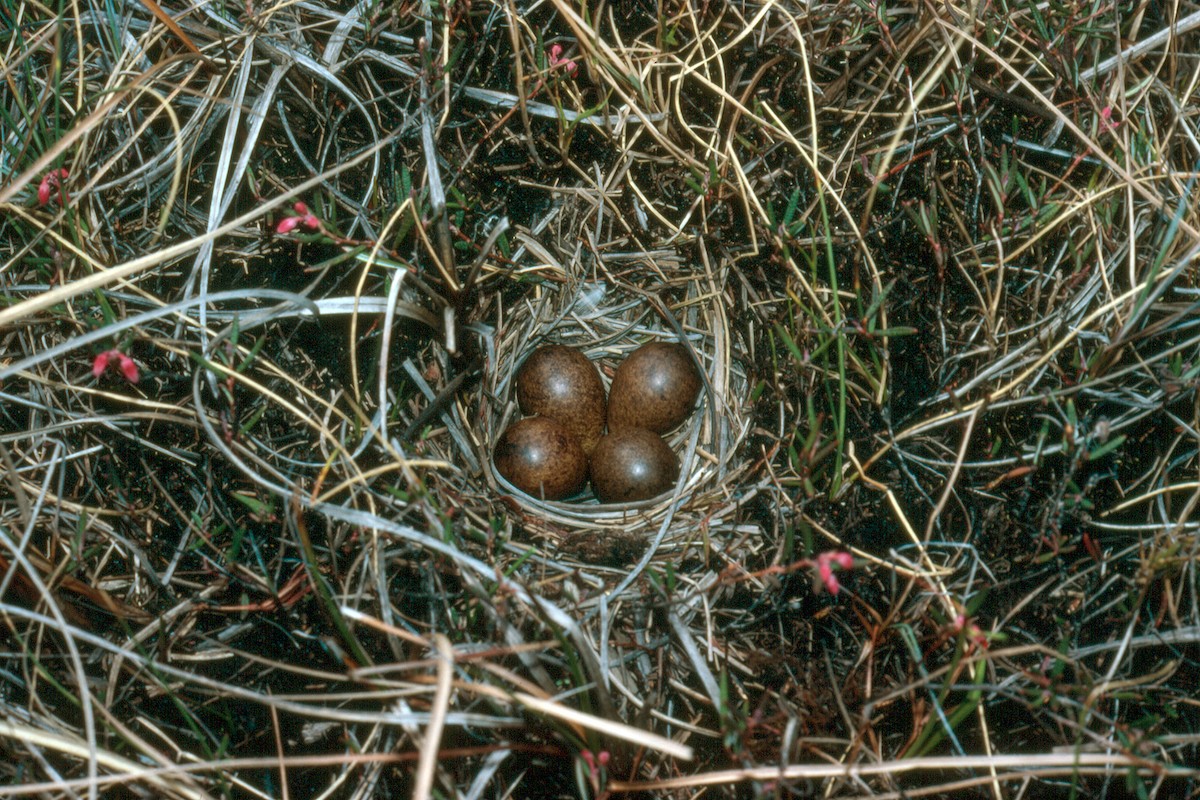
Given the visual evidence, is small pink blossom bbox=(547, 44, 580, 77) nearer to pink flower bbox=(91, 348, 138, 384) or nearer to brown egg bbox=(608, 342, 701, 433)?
brown egg bbox=(608, 342, 701, 433)

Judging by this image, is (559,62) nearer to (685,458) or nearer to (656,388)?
(656,388)

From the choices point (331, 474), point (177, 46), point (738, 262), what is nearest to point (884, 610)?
point (738, 262)

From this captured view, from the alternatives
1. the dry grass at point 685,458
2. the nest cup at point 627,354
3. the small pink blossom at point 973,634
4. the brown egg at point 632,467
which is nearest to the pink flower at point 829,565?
the dry grass at point 685,458

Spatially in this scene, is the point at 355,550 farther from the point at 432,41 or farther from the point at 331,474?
the point at 432,41

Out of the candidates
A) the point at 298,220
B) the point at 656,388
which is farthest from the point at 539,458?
the point at 298,220

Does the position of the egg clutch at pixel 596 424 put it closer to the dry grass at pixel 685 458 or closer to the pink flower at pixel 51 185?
the dry grass at pixel 685 458
